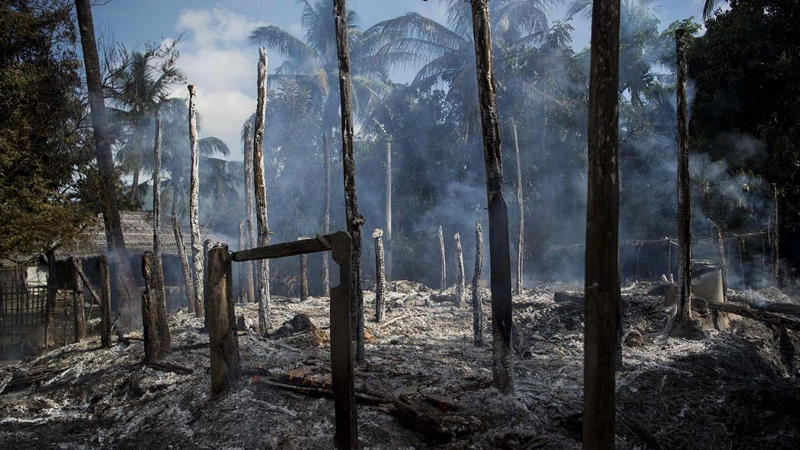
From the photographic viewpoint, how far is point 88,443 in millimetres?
6316

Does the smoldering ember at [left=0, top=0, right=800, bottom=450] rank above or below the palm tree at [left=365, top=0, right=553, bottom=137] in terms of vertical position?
below

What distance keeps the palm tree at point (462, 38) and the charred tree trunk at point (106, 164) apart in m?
15.1

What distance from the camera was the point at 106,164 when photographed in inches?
577

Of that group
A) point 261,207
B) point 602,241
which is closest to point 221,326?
point 261,207

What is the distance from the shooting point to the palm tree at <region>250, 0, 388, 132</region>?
95.3 feet

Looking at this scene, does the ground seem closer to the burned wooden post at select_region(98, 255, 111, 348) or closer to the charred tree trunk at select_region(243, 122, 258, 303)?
the burned wooden post at select_region(98, 255, 111, 348)

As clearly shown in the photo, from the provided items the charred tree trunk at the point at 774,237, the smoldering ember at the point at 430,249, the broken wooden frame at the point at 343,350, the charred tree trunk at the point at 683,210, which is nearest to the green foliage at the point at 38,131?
the smoldering ember at the point at 430,249

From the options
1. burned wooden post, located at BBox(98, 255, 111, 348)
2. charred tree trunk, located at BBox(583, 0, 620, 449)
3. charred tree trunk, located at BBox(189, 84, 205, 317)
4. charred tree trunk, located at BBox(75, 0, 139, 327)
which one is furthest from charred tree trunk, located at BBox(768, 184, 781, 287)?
charred tree trunk, located at BBox(75, 0, 139, 327)

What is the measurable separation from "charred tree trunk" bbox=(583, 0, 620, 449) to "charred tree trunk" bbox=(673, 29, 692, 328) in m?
8.16

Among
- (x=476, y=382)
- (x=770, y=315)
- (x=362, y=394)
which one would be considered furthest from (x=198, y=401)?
(x=770, y=315)

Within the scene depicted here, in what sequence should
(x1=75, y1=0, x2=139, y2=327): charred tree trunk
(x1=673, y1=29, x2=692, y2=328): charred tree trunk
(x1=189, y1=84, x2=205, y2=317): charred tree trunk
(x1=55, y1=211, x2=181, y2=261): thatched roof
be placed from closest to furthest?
(x1=673, y1=29, x2=692, y2=328): charred tree trunk < (x1=189, y1=84, x2=205, y2=317): charred tree trunk < (x1=75, y1=0, x2=139, y2=327): charred tree trunk < (x1=55, y1=211, x2=181, y2=261): thatched roof

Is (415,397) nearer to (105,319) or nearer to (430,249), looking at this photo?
(105,319)

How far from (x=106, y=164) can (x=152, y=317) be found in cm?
814

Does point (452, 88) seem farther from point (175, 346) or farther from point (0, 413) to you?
point (0, 413)
